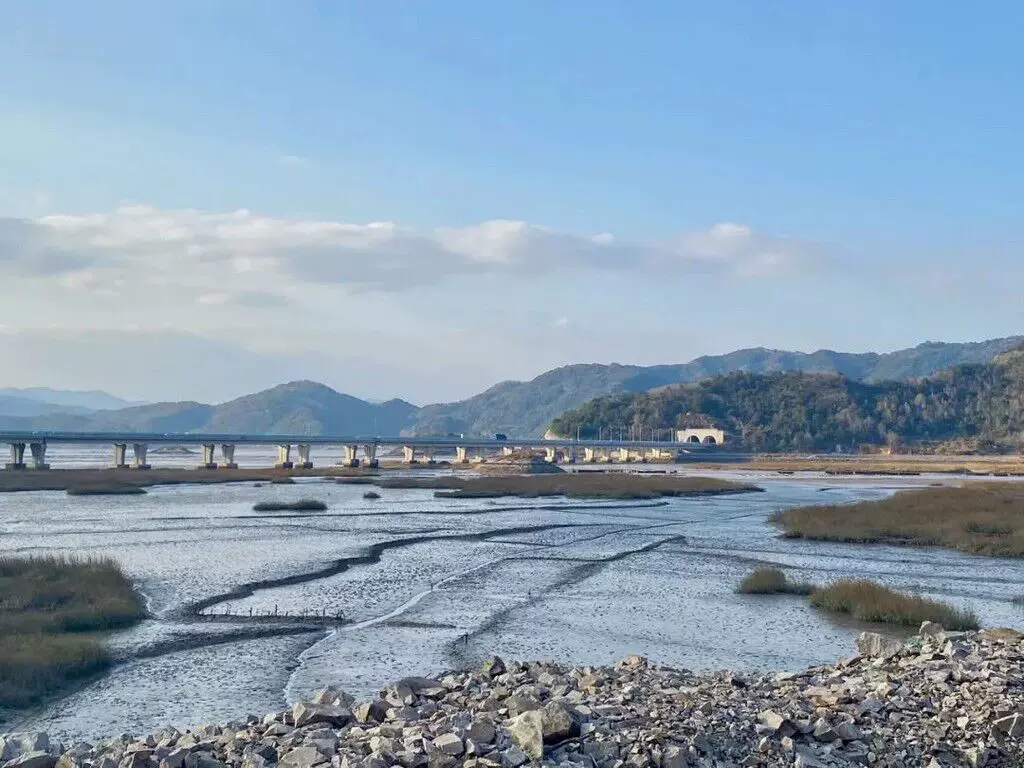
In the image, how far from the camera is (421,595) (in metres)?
34.3

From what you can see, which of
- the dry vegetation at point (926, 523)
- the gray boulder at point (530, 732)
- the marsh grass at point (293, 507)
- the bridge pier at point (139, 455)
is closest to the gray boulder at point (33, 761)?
the gray boulder at point (530, 732)

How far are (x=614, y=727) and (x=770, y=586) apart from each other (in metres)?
23.4

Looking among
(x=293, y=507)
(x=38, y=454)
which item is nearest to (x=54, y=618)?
(x=293, y=507)

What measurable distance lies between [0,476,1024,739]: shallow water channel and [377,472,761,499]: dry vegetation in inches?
1041

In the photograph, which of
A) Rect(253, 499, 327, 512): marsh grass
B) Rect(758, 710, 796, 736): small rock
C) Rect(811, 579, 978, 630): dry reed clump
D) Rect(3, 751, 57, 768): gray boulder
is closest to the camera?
Rect(3, 751, 57, 768): gray boulder

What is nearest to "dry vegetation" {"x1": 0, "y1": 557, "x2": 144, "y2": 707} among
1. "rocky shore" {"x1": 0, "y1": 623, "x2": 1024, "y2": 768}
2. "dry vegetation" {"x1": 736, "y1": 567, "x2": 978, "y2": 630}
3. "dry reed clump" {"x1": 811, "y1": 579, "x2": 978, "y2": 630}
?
"rocky shore" {"x1": 0, "y1": 623, "x2": 1024, "y2": 768}

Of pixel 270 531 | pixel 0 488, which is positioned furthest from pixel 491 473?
pixel 270 531

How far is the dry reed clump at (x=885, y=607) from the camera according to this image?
27.4 meters

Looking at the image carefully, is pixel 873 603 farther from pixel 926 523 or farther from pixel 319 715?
pixel 926 523

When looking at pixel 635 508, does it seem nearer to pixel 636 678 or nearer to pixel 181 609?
pixel 181 609

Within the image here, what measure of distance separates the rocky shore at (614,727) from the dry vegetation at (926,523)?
3693cm

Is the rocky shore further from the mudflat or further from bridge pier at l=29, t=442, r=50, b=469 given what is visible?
bridge pier at l=29, t=442, r=50, b=469

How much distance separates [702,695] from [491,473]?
471ft

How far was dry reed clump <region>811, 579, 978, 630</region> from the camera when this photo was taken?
27.4 metres
